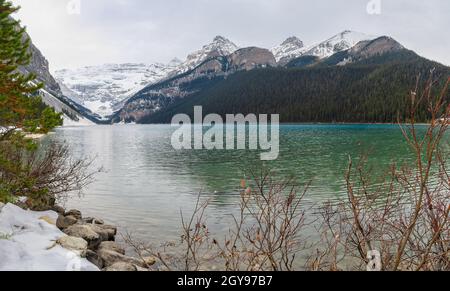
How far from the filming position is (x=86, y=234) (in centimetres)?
1325

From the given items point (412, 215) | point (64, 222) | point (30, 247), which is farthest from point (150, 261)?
point (412, 215)

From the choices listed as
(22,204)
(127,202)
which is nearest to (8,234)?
(22,204)

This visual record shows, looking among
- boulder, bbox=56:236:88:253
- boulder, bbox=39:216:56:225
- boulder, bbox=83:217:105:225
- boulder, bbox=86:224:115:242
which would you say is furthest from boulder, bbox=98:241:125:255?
boulder, bbox=83:217:105:225

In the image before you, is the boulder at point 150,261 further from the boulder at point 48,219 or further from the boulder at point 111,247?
the boulder at point 48,219

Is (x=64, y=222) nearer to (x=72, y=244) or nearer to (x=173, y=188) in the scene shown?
(x=72, y=244)

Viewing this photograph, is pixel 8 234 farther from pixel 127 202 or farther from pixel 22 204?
pixel 127 202

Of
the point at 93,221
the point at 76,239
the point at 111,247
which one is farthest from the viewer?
the point at 93,221

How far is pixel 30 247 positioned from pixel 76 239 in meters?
1.51

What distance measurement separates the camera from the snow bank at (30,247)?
817 cm

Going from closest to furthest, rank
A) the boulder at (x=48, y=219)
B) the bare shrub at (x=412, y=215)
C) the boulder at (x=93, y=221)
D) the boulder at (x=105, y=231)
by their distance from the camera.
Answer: the bare shrub at (x=412, y=215) < the boulder at (x=48, y=219) < the boulder at (x=105, y=231) < the boulder at (x=93, y=221)

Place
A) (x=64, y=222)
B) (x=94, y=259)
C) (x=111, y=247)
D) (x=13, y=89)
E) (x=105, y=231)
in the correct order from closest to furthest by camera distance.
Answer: (x=94, y=259), (x=13, y=89), (x=111, y=247), (x=64, y=222), (x=105, y=231)

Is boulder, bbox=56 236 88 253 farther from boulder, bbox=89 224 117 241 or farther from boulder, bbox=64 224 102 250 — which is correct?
boulder, bbox=89 224 117 241

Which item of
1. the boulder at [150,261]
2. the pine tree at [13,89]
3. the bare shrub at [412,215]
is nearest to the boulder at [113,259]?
the boulder at [150,261]

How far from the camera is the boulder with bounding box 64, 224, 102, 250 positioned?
13.0m
